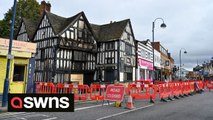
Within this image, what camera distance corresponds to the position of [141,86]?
12.8 meters

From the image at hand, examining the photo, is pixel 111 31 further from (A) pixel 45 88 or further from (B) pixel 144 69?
(A) pixel 45 88

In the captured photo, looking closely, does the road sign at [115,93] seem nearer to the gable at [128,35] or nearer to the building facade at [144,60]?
the gable at [128,35]

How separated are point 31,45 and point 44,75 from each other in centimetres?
1011

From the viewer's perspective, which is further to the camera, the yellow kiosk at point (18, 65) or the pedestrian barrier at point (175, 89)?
the pedestrian barrier at point (175, 89)

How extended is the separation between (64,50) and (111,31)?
8775 millimetres

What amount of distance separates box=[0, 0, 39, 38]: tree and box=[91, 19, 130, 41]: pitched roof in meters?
11.8

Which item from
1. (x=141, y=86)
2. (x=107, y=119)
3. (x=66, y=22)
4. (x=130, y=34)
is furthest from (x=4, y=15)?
(x=107, y=119)

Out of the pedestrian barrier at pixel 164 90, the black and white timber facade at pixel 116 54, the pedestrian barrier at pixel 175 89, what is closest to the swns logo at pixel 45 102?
the pedestrian barrier at pixel 164 90

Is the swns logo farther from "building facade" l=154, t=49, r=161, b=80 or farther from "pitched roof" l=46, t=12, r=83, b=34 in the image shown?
"building facade" l=154, t=49, r=161, b=80

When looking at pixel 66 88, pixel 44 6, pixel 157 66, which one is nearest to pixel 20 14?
pixel 44 6

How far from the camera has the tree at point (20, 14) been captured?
3074cm

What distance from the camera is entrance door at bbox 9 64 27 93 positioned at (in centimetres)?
1238

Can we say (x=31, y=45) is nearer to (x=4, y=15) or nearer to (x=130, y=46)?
(x=130, y=46)

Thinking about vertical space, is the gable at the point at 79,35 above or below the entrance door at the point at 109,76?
above
